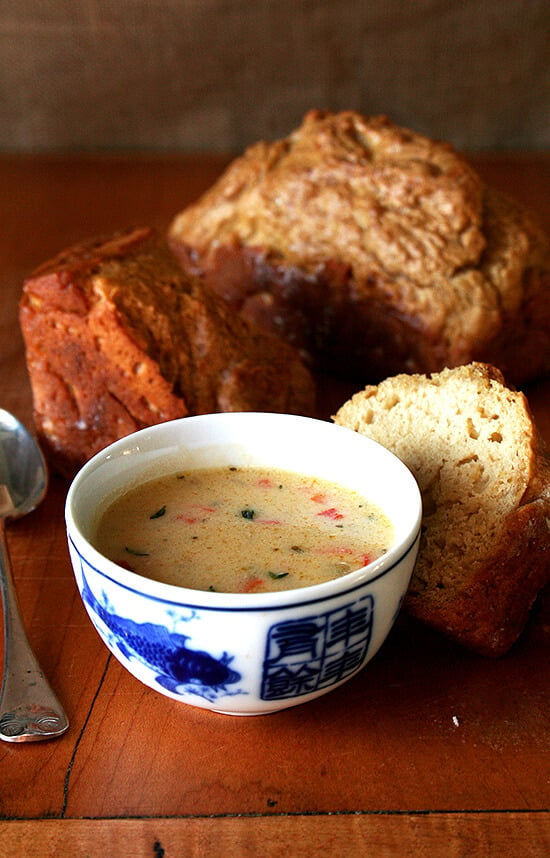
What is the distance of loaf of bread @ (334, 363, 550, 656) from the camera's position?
1697mm

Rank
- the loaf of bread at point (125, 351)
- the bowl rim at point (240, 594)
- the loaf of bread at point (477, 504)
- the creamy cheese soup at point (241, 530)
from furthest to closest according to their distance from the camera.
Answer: the loaf of bread at point (125, 351), the loaf of bread at point (477, 504), the creamy cheese soup at point (241, 530), the bowl rim at point (240, 594)

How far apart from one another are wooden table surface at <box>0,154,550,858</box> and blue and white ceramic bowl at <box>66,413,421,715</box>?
91mm

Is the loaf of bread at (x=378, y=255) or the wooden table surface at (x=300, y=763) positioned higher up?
the loaf of bread at (x=378, y=255)

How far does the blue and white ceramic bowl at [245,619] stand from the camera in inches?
54.2

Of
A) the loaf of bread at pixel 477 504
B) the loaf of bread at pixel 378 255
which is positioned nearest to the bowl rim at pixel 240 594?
the loaf of bread at pixel 477 504

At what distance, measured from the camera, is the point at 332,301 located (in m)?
2.66

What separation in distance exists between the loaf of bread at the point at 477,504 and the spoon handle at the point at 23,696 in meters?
0.63

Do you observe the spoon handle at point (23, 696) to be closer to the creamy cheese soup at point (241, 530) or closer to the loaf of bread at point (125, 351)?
the creamy cheese soup at point (241, 530)

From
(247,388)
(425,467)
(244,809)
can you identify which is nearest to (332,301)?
(247,388)

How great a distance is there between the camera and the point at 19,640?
1.74 m

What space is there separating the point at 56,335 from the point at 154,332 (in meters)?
0.22

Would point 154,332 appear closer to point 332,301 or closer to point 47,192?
point 332,301

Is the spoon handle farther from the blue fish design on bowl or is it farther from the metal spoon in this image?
the blue fish design on bowl

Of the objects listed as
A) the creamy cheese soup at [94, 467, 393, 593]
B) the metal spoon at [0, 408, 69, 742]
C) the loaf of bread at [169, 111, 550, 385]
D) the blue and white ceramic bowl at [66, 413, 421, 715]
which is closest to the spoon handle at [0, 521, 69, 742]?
the metal spoon at [0, 408, 69, 742]
